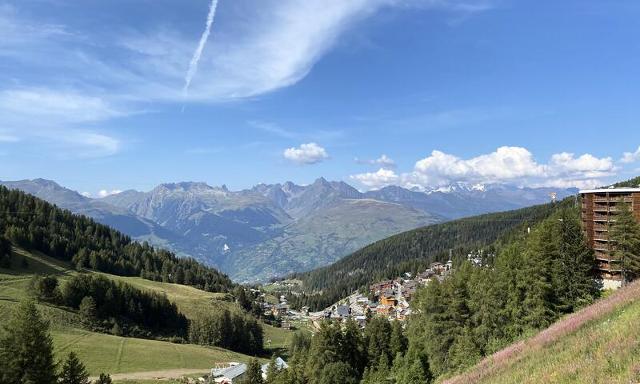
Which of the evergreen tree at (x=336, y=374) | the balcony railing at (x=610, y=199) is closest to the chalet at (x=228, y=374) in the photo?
the evergreen tree at (x=336, y=374)

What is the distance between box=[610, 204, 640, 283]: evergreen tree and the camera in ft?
206

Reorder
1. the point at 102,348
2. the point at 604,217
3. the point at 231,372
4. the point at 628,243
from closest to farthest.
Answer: the point at 628,243, the point at 604,217, the point at 231,372, the point at 102,348

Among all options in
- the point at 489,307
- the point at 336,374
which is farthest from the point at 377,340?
the point at 489,307

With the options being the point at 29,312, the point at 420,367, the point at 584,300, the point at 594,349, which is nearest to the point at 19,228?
the point at 29,312

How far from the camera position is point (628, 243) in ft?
205

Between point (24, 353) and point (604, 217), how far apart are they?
93389 millimetres

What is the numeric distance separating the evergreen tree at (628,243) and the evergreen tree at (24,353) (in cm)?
7258

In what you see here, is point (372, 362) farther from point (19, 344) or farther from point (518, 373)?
point (518, 373)

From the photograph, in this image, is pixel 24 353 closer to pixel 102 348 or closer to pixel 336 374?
pixel 336 374

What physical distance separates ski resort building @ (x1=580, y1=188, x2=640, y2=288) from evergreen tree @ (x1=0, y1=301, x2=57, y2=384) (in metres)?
80.1

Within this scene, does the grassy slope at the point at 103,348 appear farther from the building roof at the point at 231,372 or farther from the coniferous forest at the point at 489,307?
the coniferous forest at the point at 489,307

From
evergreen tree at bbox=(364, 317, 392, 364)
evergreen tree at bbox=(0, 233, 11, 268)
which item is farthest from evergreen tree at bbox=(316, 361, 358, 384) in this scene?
evergreen tree at bbox=(0, 233, 11, 268)

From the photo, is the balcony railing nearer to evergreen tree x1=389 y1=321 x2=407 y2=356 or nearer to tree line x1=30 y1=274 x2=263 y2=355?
evergreen tree x1=389 y1=321 x2=407 y2=356

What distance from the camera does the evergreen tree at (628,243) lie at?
62.8m
